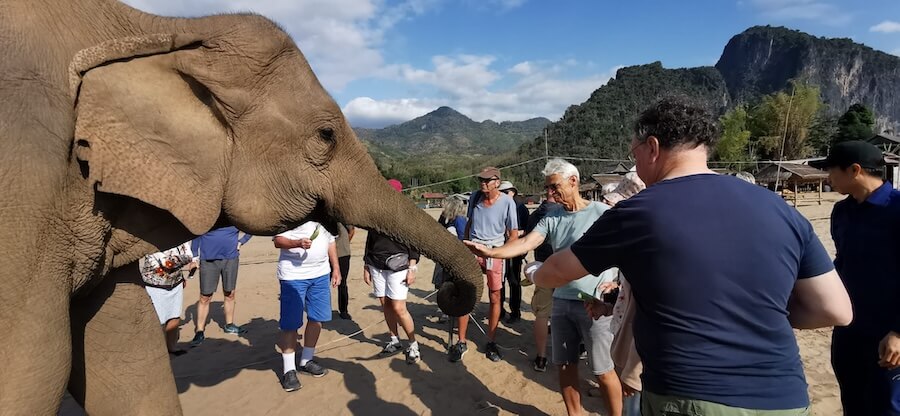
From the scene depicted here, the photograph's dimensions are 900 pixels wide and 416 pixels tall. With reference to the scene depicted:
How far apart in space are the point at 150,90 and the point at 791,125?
2779 inches

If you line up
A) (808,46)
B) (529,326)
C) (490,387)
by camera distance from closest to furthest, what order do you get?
(490,387) → (529,326) → (808,46)

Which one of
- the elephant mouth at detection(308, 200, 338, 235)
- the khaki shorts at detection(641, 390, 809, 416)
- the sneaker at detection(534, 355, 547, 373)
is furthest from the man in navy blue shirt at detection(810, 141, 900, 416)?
the elephant mouth at detection(308, 200, 338, 235)

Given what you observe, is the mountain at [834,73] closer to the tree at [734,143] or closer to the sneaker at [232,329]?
the tree at [734,143]

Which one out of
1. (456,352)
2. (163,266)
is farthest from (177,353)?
(456,352)

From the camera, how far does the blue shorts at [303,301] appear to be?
466 cm

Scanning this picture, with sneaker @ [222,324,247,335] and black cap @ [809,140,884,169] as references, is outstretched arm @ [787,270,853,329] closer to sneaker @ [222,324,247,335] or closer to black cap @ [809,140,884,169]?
black cap @ [809,140,884,169]

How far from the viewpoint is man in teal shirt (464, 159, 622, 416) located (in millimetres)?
3381

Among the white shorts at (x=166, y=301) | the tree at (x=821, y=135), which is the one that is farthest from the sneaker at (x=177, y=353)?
the tree at (x=821, y=135)

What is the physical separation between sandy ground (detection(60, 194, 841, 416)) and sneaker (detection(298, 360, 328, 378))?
0.29 feet

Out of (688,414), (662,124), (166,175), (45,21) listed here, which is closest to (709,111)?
(662,124)

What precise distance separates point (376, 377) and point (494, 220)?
2.14 m

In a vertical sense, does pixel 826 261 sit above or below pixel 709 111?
below

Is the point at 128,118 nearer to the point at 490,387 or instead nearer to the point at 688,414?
the point at 688,414

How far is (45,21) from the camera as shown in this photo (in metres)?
1.65
